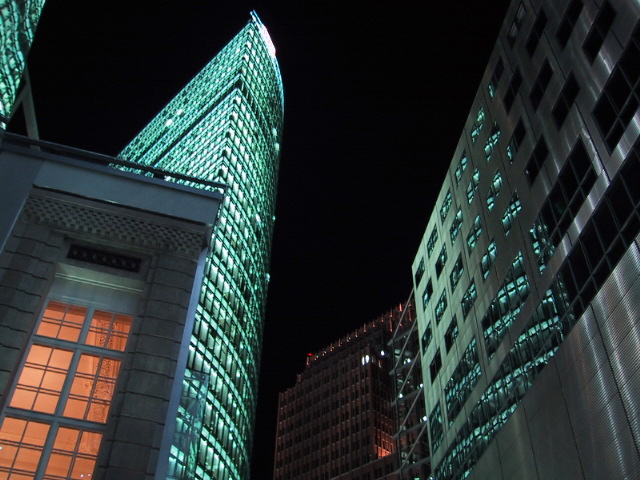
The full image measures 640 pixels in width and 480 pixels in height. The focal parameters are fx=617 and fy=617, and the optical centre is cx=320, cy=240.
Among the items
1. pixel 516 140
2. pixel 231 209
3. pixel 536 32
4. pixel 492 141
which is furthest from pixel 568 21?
pixel 231 209

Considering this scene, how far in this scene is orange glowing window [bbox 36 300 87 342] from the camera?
21.0 meters

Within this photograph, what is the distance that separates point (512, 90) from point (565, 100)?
31.0 feet

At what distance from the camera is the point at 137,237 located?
2355 centimetres

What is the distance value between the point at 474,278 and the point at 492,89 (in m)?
14.8

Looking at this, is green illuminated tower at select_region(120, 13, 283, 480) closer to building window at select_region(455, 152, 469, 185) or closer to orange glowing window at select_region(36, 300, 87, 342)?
orange glowing window at select_region(36, 300, 87, 342)

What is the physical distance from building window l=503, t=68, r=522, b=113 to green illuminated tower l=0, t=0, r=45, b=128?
31314 mm

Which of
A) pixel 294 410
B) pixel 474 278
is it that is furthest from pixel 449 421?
pixel 294 410

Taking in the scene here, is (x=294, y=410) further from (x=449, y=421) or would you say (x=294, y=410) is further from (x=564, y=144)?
(x=564, y=144)

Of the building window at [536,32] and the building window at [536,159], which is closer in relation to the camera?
the building window at [536,159]

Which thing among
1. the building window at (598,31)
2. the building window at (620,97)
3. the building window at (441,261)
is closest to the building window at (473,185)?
the building window at (441,261)

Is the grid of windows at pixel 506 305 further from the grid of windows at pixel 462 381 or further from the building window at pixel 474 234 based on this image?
the building window at pixel 474 234

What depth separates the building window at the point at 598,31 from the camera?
3097 cm

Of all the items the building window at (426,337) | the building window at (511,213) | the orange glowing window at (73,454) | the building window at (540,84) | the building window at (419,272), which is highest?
the building window at (419,272)

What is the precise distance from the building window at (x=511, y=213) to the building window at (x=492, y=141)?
6551mm
